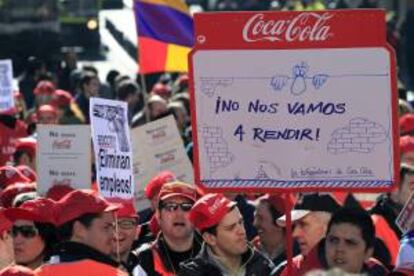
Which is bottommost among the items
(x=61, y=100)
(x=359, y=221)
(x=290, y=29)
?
(x=61, y=100)

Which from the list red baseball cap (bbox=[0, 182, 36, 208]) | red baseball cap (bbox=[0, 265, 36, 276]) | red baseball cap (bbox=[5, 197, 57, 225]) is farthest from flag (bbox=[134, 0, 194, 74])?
red baseball cap (bbox=[0, 265, 36, 276])

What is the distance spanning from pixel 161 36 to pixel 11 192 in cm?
604

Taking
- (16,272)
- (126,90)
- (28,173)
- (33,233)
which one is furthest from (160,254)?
(126,90)

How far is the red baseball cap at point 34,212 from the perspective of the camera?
8.82m

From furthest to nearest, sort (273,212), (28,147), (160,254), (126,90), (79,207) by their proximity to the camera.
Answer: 1. (126,90)
2. (28,147)
3. (273,212)
4. (160,254)
5. (79,207)

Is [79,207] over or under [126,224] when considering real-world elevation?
over

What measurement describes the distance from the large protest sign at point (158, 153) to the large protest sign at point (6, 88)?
3.64 metres

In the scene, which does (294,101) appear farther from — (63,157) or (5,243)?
(63,157)

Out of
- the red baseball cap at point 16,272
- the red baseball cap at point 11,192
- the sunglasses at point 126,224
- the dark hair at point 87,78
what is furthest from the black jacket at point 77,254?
the dark hair at point 87,78

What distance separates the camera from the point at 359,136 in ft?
26.7

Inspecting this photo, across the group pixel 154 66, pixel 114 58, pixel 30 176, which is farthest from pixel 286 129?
pixel 114 58

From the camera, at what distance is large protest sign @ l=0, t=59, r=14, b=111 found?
16562 mm

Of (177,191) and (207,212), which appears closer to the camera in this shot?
(207,212)

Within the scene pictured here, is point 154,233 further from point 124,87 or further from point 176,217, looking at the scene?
point 124,87
